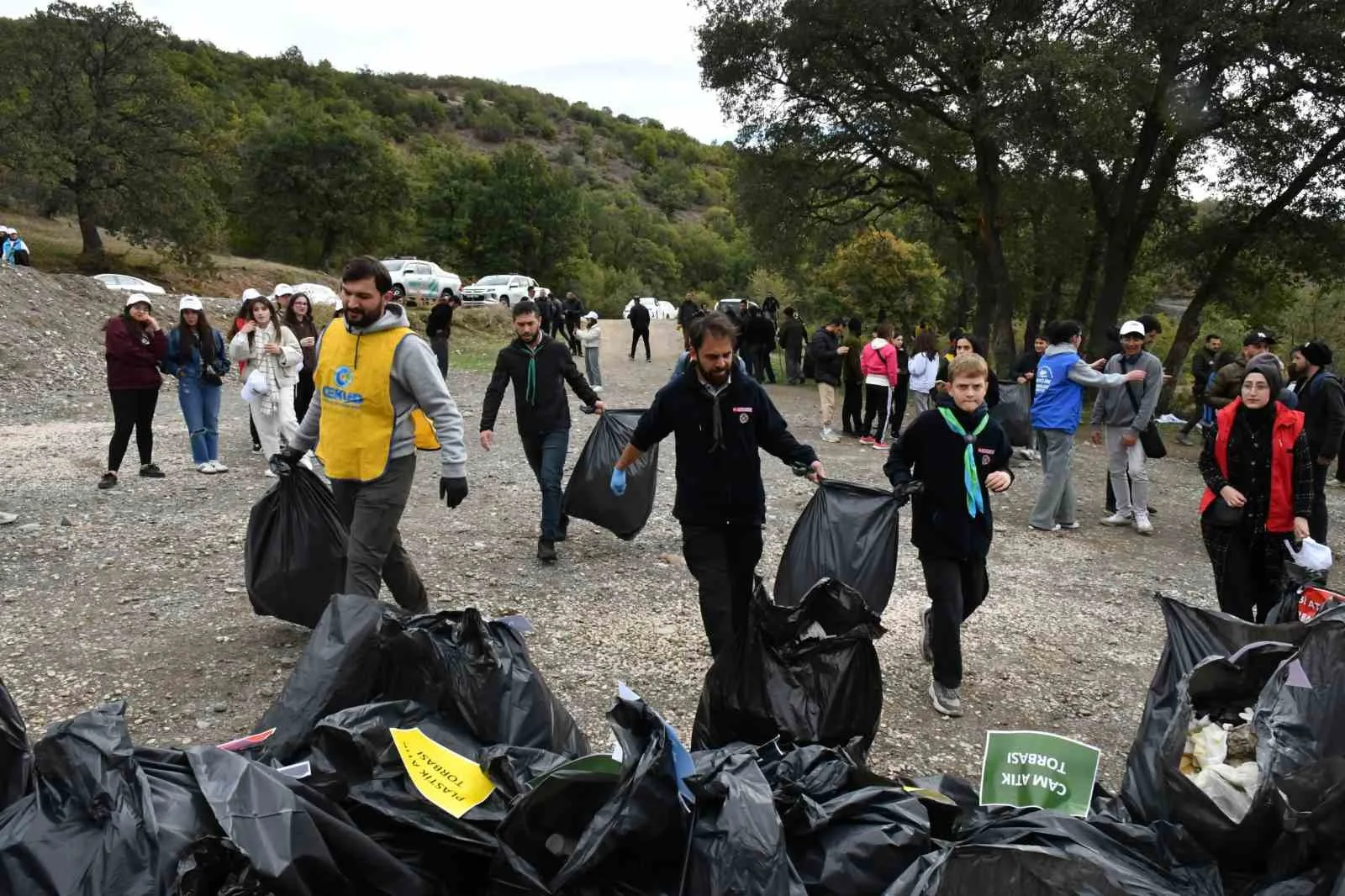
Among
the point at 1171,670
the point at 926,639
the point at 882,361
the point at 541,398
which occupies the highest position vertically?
the point at 882,361

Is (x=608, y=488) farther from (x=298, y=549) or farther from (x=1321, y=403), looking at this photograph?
(x=1321, y=403)

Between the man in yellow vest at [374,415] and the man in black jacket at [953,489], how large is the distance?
1.85 meters

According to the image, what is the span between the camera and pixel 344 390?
3.69 metres

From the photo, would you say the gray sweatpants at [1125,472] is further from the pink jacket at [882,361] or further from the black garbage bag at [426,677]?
the black garbage bag at [426,677]

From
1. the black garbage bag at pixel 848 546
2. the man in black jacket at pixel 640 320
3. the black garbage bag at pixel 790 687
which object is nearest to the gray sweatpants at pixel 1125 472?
the black garbage bag at pixel 848 546

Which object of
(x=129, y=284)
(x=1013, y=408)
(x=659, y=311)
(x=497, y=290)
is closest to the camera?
(x=1013, y=408)

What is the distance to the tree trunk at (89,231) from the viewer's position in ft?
87.0

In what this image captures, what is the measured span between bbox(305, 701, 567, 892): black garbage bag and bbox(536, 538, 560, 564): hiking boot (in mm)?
3424

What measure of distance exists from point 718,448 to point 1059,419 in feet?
15.3

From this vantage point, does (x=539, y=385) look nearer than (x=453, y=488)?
No

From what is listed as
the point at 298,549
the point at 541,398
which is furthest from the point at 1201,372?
the point at 298,549

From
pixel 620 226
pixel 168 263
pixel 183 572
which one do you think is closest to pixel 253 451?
pixel 183 572

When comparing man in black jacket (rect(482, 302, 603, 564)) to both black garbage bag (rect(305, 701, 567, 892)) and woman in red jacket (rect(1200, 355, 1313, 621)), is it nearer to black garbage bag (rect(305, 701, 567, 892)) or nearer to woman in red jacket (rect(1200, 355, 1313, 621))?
woman in red jacket (rect(1200, 355, 1313, 621))

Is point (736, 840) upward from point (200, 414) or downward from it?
downward
